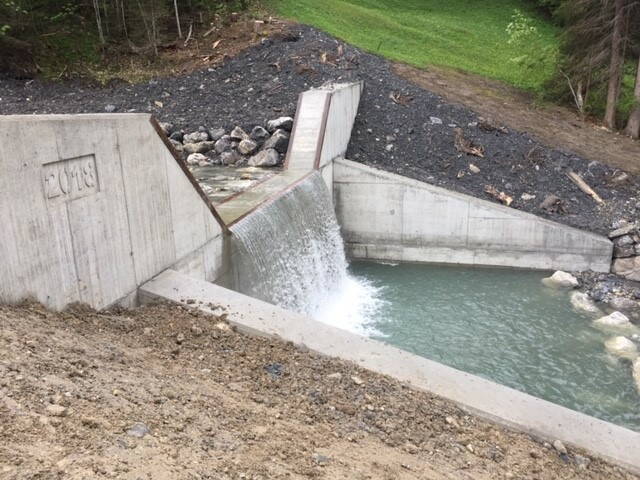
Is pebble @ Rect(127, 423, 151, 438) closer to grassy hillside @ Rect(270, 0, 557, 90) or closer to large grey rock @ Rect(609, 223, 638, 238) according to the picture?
large grey rock @ Rect(609, 223, 638, 238)

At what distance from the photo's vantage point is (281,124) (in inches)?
475

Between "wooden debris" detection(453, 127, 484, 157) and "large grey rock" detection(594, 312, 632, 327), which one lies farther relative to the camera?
"wooden debris" detection(453, 127, 484, 157)

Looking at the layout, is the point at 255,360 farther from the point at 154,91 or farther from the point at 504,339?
the point at 154,91

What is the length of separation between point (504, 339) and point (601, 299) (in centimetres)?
254

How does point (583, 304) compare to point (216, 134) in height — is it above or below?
below

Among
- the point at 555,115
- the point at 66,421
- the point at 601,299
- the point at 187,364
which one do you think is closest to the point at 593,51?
the point at 555,115

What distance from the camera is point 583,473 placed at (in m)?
4.05

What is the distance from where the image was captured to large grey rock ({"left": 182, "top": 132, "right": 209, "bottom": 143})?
12.0m

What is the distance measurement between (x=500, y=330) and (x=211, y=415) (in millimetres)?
6354

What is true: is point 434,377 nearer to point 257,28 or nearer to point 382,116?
point 382,116

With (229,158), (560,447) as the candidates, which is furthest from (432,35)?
(560,447)

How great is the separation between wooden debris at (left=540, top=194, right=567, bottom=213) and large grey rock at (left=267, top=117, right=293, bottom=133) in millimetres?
5554

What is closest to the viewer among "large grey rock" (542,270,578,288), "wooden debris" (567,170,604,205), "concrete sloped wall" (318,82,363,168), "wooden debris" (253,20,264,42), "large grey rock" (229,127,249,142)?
"large grey rock" (542,270,578,288)

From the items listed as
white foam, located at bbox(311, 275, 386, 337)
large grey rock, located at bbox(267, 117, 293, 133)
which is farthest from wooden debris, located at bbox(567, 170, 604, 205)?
large grey rock, located at bbox(267, 117, 293, 133)
